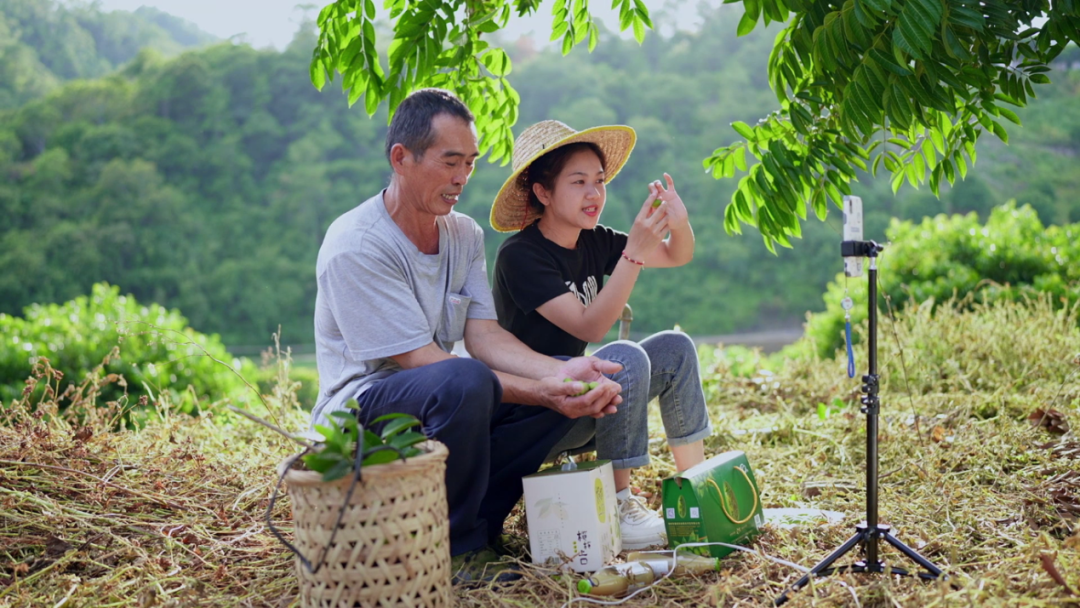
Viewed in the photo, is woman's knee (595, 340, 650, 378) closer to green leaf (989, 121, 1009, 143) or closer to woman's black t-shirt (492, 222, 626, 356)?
woman's black t-shirt (492, 222, 626, 356)

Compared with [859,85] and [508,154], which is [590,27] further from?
[859,85]

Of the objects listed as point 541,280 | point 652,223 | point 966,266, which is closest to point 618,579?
point 541,280

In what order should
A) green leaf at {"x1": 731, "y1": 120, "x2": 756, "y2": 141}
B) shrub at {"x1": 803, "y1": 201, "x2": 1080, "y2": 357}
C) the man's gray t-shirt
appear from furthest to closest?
1. shrub at {"x1": 803, "y1": 201, "x2": 1080, "y2": 357}
2. green leaf at {"x1": 731, "y1": 120, "x2": 756, "y2": 141}
3. the man's gray t-shirt

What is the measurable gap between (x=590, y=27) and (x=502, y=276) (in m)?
1.10

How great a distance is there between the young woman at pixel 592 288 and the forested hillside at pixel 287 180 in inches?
850

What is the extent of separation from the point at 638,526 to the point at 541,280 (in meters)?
0.81

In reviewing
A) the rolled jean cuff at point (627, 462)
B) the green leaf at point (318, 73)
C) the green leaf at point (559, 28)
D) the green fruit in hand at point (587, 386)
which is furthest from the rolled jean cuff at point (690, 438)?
the green leaf at point (318, 73)

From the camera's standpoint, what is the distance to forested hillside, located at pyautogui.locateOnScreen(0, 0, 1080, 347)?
991 inches

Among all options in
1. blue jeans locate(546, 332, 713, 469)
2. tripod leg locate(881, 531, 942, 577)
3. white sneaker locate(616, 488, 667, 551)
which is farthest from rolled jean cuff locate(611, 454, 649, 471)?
tripod leg locate(881, 531, 942, 577)

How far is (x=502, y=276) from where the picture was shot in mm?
3084

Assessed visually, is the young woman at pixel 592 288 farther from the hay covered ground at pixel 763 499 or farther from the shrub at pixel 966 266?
the shrub at pixel 966 266

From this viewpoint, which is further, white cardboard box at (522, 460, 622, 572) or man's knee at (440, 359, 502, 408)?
white cardboard box at (522, 460, 622, 572)

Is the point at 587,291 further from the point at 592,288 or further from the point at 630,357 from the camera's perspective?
the point at 630,357

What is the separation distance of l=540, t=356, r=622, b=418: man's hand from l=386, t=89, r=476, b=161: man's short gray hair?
76cm
